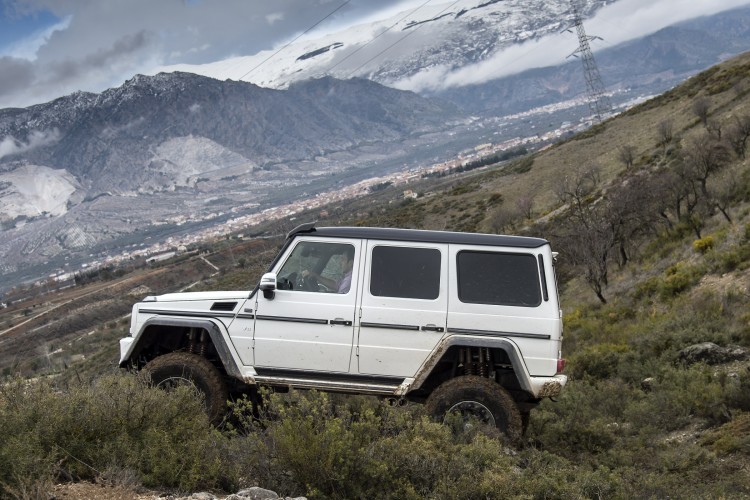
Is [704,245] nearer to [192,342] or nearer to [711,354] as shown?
[711,354]

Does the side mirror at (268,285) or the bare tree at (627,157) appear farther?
the bare tree at (627,157)

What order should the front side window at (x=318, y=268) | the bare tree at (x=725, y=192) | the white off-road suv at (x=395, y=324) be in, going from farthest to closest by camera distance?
the bare tree at (x=725, y=192) < the front side window at (x=318, y=268) < the white off-road suv at (x=395, y=324)

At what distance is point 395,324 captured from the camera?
715 centimetres

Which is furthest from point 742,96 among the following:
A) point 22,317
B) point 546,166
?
point 22,317

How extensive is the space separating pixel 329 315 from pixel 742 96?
39.6 meters

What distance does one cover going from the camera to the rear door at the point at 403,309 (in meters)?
7.14

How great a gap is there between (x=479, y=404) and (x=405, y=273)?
5.21 ft

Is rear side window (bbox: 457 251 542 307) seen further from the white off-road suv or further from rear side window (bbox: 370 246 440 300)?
rear side window (bbox: 370 246 440 300)

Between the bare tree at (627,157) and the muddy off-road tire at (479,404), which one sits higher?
the muddy off-road tire at (479,404)

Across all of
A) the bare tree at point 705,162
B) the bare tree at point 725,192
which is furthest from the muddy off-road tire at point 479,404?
the bare tree at point 705,162

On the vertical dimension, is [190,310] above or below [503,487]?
above

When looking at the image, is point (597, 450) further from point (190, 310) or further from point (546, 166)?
point (546, 166)

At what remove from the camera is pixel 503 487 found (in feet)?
16.3

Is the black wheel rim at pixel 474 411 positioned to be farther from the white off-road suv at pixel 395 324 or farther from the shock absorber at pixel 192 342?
the shock absorber at pixel 192 342
